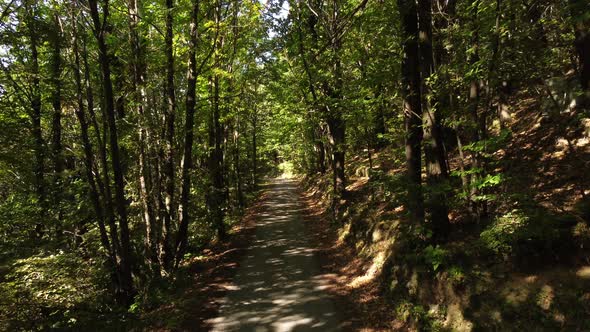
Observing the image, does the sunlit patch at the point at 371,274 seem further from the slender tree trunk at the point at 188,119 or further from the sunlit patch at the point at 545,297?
the slender tree trunk at the point at 188,119

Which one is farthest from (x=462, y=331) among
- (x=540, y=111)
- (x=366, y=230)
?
(x=540, y=111)

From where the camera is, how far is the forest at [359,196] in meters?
5.41

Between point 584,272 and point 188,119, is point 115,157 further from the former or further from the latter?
point 584,272

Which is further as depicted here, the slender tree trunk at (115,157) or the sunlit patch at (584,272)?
the slender tree trunk at (115,157)

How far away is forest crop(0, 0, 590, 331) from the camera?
5406 mm

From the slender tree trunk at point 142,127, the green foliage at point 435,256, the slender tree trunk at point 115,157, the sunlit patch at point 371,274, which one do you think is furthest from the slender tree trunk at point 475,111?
the slender tree trunk at point 142,127

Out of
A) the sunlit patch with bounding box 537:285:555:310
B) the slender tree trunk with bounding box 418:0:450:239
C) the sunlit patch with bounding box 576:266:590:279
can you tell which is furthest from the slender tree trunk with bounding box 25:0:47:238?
the sunlit patch with bounding box 576:266:590:279

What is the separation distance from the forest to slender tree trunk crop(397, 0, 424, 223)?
0.03 metres

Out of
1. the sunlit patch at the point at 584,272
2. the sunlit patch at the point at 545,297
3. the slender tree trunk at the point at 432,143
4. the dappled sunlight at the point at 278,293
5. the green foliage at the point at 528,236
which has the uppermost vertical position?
the slender tree trunk at the point at 432,143

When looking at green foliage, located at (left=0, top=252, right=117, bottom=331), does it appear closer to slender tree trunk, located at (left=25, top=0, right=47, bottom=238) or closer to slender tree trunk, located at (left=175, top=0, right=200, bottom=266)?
slender tree trunk, located at (left=25, top=0, right=47, bottom=238)

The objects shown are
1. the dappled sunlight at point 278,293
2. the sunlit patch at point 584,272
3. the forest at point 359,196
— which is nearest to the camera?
the sunlit patch at point 584,272

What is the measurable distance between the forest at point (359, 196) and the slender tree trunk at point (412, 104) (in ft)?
0.10

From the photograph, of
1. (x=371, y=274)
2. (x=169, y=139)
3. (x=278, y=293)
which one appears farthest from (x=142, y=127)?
(x=371, y=274)

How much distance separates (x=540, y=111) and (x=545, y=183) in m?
A: 4.32
